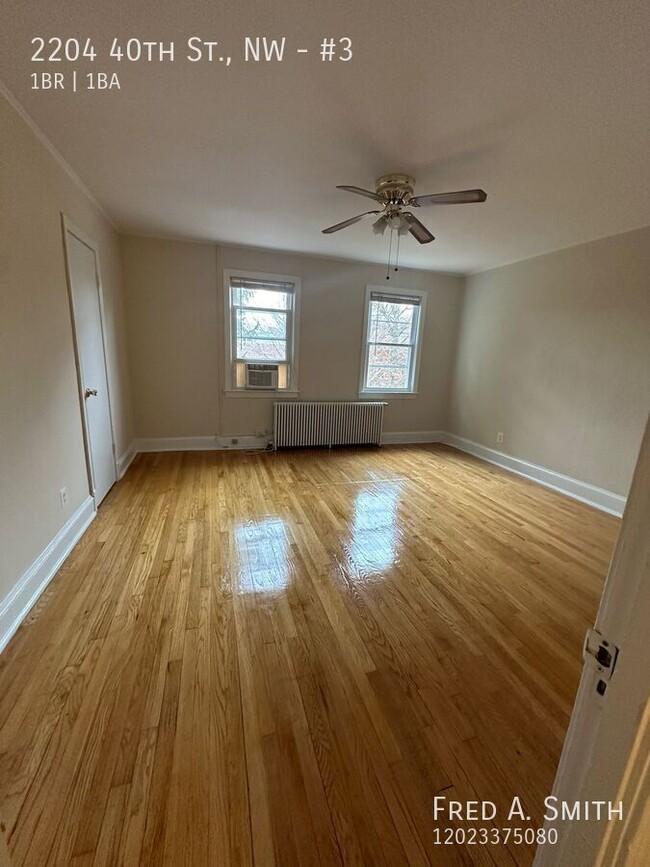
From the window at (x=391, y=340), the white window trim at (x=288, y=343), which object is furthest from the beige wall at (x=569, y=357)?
the white window trim at (x=288, y=343)

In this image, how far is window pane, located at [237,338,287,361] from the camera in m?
4.53

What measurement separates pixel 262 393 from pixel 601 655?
4457 mm

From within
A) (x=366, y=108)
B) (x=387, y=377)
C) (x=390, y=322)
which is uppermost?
(x=366, y=108)

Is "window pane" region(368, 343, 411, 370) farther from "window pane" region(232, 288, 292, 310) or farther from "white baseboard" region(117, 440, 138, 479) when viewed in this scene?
"white baseboard" region(117, 440, 138, 479)

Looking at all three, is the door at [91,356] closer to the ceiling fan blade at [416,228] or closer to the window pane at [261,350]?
the window pane at [261,350]

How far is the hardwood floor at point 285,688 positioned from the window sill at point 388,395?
272 cm

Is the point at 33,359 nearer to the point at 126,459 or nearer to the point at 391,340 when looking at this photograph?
the point at 126,459

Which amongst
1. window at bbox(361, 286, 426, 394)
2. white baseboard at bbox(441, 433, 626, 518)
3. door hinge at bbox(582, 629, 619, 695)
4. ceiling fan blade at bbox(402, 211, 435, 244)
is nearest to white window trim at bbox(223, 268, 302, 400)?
window at bbox(361, 286, 426, 394)

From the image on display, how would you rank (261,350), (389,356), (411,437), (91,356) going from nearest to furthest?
1. (91,356)
2. (261,350)
3. (389,356)
4. (411,437)

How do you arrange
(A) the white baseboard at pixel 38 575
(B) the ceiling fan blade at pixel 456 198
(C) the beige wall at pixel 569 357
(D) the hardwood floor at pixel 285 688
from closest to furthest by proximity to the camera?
(D) the hardwood floor at pixel 285 688, (A) the white baseboard at pixel 38 575, (B) the ceiling fan blade at pixel 456 198, (C) the beige wall at pixel 569 357

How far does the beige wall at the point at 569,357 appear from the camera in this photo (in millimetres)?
3150

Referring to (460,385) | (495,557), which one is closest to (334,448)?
(460,385)

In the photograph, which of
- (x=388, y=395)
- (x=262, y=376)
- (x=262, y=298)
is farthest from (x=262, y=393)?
(x=388, y=395)

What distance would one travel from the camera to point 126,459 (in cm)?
388
